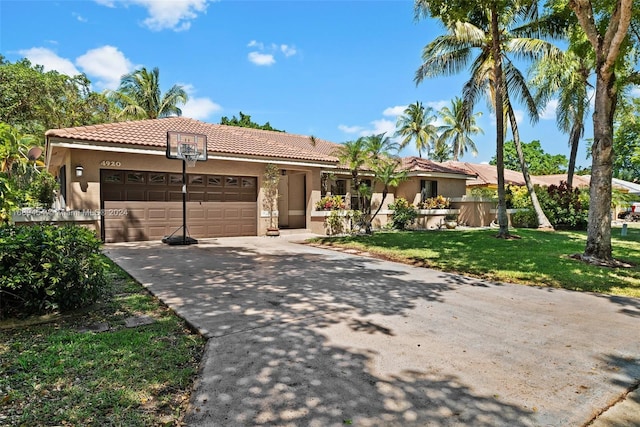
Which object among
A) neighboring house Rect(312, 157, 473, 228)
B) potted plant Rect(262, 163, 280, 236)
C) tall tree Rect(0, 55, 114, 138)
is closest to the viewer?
potted plant Rect(262, 163, 280, 236)

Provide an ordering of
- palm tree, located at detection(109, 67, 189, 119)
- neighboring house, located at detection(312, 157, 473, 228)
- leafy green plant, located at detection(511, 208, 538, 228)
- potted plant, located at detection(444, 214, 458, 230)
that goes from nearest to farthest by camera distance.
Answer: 1. neighboring house, located at detection(312, 157, 473, 228)
2. leafy green plant, located at detection(511, 208, 538, 228)
3. potted plant, located at detection(444, 214, 458, 230)
4. palm tree, located at detection(109, 67, 189, 119)

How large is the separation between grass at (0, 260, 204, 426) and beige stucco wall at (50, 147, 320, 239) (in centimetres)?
878

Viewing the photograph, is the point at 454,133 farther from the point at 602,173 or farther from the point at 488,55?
the point at 602,173

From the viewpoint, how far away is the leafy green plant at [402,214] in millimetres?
18281

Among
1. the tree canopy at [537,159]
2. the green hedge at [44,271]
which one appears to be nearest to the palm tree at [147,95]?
the green hedge at [44,271]

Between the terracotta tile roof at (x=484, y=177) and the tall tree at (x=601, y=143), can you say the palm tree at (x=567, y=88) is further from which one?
the tall tree at (x=601, y=143)

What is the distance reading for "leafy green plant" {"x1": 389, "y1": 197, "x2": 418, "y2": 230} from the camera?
18.3m

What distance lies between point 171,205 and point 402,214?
10632 mm

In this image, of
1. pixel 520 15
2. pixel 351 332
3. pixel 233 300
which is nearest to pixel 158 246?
pixel 233 300

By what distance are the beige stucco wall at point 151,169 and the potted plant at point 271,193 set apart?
16 centimetres

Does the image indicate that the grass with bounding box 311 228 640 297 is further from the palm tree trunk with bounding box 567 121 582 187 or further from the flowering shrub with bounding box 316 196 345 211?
the palm tree trunk with bounding box 567 121 582 187

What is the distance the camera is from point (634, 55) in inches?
479

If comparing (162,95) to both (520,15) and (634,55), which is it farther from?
(634,55)

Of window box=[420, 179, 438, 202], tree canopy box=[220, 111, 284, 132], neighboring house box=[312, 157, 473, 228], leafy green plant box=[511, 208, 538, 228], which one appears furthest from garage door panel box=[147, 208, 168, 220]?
tree canopy box=[220, 111, 284, 132]
